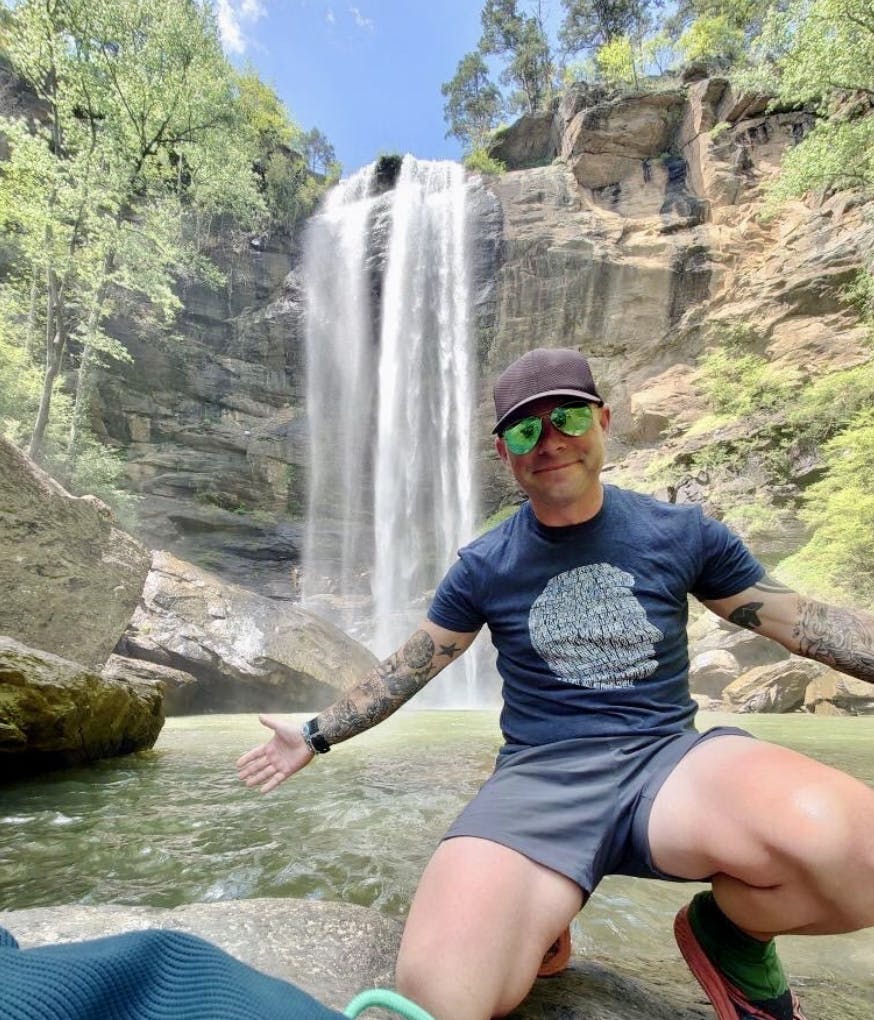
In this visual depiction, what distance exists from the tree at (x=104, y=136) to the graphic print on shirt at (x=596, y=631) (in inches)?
528

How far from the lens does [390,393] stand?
73.2ft

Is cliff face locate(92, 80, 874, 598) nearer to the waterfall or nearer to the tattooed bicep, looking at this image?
the waterfall

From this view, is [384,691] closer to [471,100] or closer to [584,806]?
[584,806]

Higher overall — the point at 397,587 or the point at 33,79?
the point at 33,79

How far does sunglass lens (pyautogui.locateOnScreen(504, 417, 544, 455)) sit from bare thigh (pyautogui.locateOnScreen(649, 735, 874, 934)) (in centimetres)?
90

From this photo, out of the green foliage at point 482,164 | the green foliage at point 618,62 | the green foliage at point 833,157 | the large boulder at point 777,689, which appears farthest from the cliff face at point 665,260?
the large boulder at point 777,689

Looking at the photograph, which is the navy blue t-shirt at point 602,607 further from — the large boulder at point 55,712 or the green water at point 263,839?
the large boulder at point 55,712

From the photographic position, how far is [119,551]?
670cm

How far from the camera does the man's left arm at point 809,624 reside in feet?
5.61

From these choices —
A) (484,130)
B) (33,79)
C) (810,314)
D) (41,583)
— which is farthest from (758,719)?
(484,130)

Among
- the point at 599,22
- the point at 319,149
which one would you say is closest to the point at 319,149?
the point at 319,149

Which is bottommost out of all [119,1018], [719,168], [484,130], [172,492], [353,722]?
[119,1018]

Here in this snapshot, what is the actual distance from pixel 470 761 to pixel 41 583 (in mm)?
4515

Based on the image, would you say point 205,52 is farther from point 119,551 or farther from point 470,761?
point 470,761
